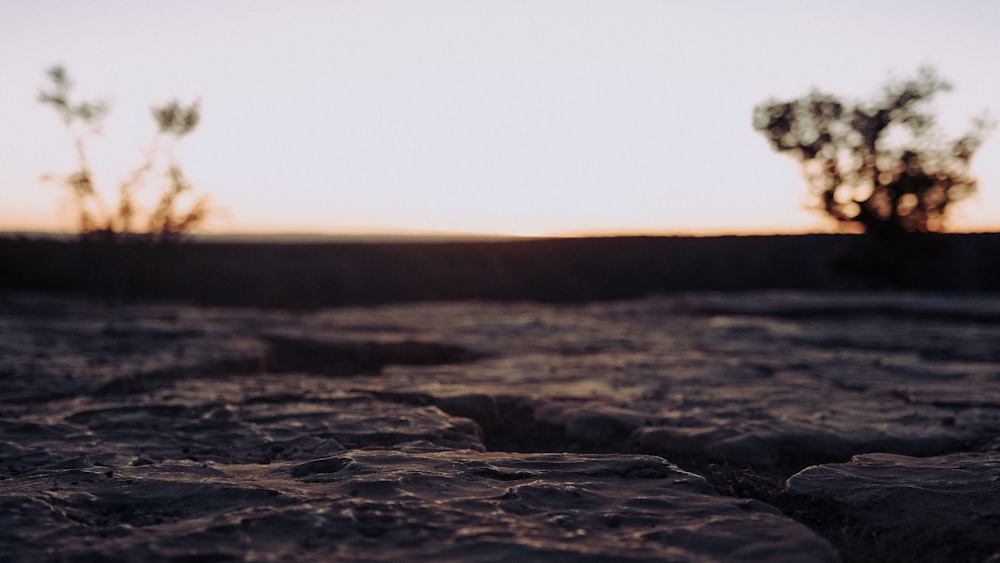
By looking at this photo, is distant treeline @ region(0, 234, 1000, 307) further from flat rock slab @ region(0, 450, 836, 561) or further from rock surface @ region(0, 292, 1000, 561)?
flat rock slab @ region(0, 450, 836, 561)

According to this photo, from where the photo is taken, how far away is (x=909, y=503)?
2625 millimetres

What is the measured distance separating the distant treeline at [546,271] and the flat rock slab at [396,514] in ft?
35.4

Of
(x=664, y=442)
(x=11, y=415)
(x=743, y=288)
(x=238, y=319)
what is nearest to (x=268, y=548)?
(x=664, y=442)

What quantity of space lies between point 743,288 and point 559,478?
2193 centimetres

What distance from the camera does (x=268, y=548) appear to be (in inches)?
80.4

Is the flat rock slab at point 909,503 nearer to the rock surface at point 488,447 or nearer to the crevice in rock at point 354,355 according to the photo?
the rock surface at point 488,447

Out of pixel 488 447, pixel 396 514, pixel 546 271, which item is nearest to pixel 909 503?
pixel 396 514

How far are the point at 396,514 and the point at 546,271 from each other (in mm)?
24200

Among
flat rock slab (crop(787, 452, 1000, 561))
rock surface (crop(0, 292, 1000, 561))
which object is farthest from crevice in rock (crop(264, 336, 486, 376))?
flat rock slab (crop(787, 452, 1000, 561))

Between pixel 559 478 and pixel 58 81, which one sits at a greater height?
pixel 58 81

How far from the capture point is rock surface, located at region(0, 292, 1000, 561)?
2193 mm

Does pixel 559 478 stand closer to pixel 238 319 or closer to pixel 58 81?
pixel 238 319

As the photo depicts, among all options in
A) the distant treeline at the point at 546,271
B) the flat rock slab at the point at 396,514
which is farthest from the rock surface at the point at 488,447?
the distant treeline at the point at 546,271

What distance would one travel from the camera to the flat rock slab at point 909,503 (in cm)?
228
